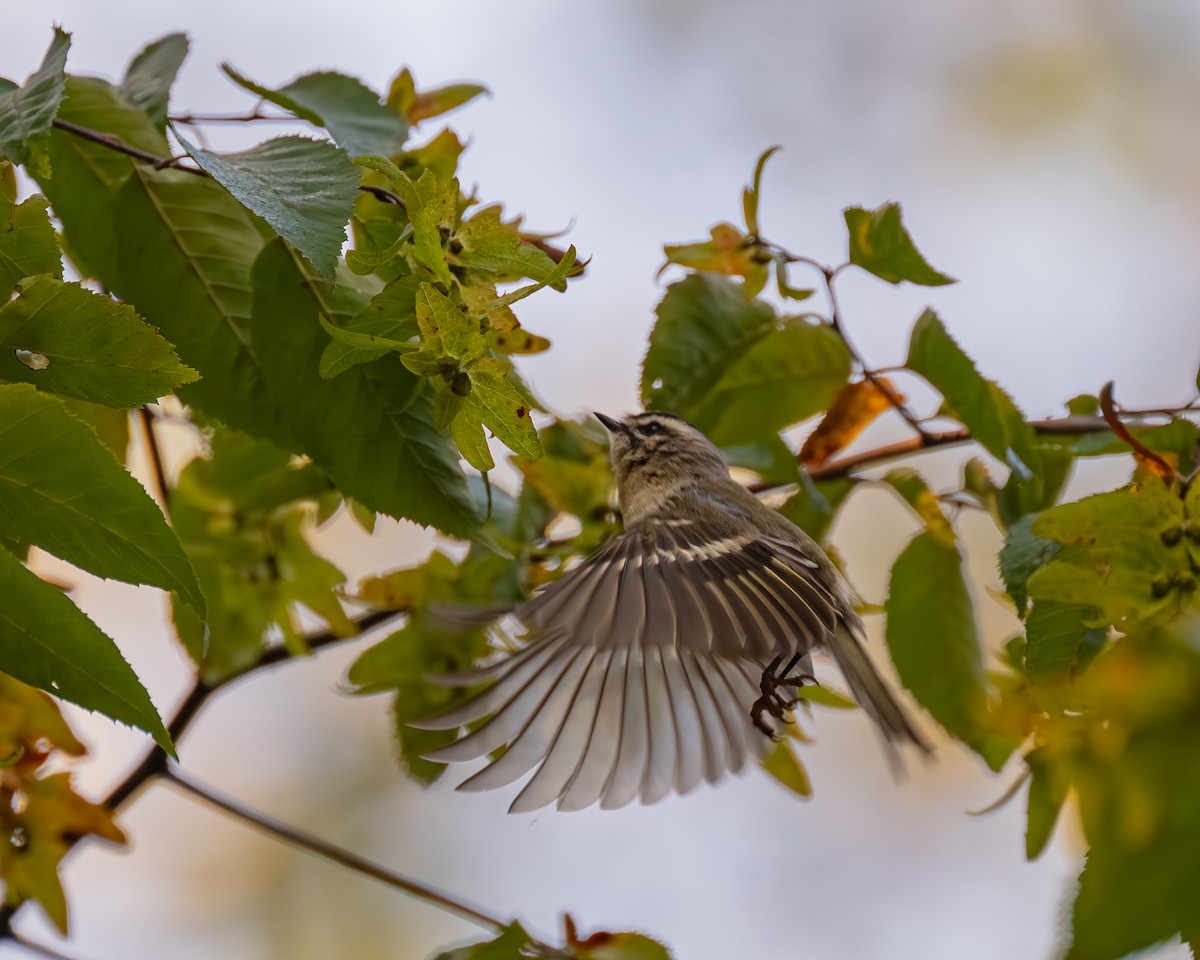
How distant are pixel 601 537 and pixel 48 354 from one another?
812 mm

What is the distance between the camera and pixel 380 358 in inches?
43.7

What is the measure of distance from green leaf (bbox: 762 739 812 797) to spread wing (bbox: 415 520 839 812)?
0.03 meters

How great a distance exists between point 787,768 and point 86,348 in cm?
98

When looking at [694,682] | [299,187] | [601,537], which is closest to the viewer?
[299,187]

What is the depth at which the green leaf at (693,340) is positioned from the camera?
144cm

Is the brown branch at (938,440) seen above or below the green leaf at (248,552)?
above

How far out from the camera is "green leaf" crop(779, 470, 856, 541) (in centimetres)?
153

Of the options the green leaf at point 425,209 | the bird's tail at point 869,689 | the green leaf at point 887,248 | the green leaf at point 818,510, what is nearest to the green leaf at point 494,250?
the green leaf at point 425,209

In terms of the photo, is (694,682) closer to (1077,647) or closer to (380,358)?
(1077,647)

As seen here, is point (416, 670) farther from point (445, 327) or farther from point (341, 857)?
point (445, 327)

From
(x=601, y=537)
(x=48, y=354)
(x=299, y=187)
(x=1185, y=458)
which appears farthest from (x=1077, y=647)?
(x=48, y=354)

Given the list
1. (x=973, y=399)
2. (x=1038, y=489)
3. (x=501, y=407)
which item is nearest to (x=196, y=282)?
(x=501, y=407)

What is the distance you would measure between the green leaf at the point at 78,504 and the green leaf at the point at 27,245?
126mm

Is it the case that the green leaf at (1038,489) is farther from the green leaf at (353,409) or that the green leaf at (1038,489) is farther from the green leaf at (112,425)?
the green leaf at (112,425)
